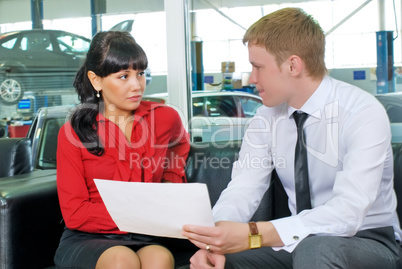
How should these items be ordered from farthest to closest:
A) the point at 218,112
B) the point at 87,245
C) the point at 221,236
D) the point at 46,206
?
the point at 218,112 → the point at 46,206 → the point at 87,245 → the point at 221,236

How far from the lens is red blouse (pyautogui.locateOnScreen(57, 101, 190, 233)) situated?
208 centimetres

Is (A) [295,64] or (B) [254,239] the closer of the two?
(B) [254,239]

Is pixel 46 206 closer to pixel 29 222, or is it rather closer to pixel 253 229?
pixel 29 222

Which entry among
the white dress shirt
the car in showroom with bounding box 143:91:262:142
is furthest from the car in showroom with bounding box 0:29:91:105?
the white dress shirt

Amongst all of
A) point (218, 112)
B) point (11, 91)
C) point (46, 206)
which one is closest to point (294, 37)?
point (46, 206)

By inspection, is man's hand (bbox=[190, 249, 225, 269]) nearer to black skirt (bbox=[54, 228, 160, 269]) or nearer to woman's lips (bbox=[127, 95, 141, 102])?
black skirt (bbox=[54, 228, 160, 269])

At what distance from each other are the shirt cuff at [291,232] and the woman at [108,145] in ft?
1.83

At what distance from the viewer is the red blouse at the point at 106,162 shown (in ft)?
6.82

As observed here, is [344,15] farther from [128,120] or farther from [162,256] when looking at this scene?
[162,256]

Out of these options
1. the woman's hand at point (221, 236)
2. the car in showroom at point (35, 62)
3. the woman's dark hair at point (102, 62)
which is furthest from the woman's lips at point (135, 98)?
the car in showroom at point (35, 62)

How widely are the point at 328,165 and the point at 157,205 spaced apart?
63 cm

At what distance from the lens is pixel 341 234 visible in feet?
4.99

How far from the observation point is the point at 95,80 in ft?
7.61

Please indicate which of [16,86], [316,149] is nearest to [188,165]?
[316,149]
